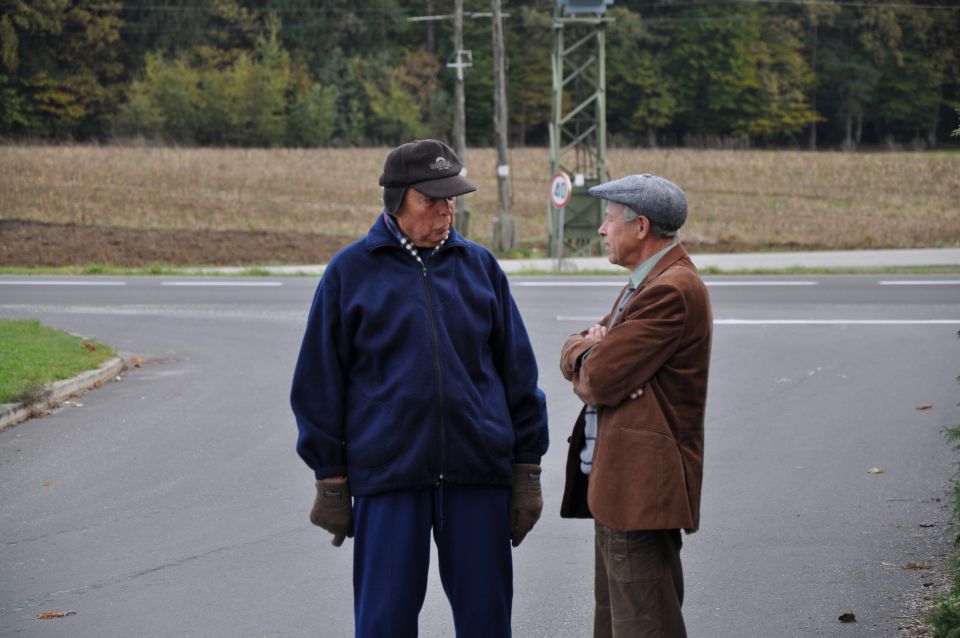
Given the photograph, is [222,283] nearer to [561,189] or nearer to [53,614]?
[561,189]

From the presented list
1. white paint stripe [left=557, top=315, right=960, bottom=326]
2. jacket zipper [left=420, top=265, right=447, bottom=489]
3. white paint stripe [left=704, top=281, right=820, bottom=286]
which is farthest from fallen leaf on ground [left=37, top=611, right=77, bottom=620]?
white paint stripe [left=704, top=281, right=820, bottom=286]

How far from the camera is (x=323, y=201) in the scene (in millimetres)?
43844

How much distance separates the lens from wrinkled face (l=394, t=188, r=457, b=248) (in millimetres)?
3818

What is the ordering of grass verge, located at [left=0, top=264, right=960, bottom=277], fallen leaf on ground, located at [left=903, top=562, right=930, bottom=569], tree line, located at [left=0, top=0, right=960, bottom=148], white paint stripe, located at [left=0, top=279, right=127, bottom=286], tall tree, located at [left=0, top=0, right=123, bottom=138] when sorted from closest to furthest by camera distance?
fallen leaf on ground, located at [left=903, top=562, right=930, bottom=569], white paint stripe, located at [left=0, top=279, right=127, bottom=286], grass verge, located at [left=0, top=264, right=960, bottom=277], tall tree, located at [left=0, top=0, right=123, bottom=138], tree line, located at [left=0, top=0, right=960, bottom=148]

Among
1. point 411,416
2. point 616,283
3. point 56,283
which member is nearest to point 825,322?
point 616,283

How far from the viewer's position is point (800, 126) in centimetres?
8512

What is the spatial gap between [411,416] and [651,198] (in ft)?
3.38

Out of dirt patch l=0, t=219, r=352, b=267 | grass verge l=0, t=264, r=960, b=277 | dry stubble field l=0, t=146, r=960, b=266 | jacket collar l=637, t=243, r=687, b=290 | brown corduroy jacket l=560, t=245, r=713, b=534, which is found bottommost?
dry stubble field l=0, t=146, r=960, b=266

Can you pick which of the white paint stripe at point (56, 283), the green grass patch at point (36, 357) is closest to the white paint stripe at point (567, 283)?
the white paint stripe at point (56, 283)

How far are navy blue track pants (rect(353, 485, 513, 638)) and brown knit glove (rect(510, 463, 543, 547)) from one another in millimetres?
79

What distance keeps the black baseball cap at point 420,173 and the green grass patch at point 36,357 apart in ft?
23.9

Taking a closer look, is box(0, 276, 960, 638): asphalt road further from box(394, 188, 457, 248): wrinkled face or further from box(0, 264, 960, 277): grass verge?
box(0, 264, 960, 277): grass verge

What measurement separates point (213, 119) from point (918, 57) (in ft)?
165

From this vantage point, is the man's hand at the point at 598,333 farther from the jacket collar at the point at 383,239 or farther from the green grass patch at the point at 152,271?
the green grass patch at the point at 152,271
